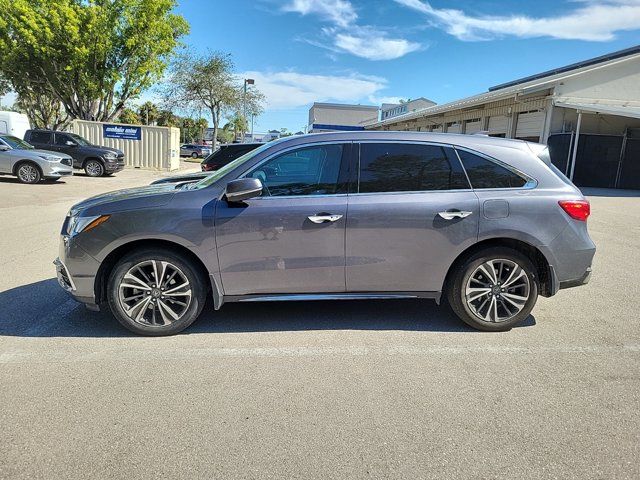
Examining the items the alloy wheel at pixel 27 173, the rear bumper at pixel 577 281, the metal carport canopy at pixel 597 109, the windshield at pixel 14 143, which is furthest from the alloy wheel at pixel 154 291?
the metal carport canopy at pixel 597 109

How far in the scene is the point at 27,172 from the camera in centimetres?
1524

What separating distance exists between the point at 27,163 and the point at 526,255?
16117 mm

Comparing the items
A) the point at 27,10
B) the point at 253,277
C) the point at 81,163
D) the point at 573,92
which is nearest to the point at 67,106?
the point at 27,10

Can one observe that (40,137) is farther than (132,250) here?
Yes

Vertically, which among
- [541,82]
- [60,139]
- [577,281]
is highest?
[541,82]

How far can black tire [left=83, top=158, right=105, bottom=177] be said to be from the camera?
19344 millimetres

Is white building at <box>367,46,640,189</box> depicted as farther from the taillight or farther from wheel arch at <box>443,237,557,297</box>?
wheel arch at <box>443,237,557,297</box>

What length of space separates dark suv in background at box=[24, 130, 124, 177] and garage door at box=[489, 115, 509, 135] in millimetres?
18262

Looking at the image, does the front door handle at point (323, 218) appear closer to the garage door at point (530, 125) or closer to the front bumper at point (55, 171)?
the front bumper at point (55, 171)

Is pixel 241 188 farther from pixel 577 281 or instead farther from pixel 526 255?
pixel 577 281

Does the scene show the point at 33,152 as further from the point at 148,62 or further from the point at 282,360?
the point at 282,360

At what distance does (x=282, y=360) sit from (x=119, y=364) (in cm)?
124

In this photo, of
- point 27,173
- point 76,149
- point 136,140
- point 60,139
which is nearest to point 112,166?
point 76,149

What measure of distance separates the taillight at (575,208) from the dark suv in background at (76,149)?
19.1 metres
